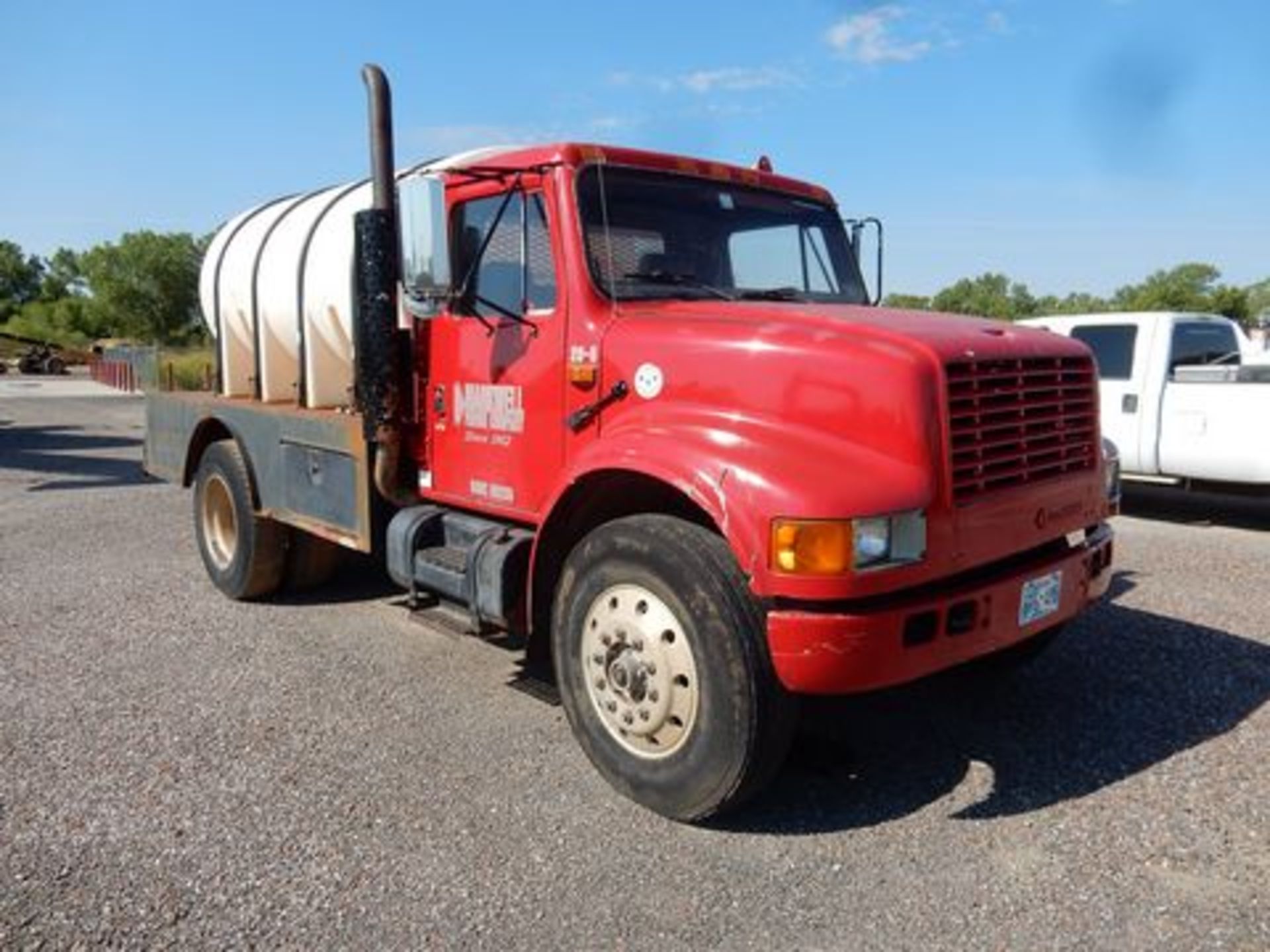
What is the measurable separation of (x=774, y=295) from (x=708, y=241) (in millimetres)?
385

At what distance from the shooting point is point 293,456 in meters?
6.06

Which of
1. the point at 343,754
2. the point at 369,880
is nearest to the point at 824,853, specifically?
the point at 369,880

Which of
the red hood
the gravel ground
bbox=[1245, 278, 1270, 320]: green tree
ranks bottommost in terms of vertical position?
the gravel ground

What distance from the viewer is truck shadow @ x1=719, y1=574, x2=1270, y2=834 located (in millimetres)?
3789

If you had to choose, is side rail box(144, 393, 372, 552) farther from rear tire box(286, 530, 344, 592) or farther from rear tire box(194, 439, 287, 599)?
rear tire box(286, 530, 344, 592)

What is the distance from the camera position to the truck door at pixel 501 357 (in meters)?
4.36

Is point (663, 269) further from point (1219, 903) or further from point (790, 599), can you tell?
point (1219, 903)

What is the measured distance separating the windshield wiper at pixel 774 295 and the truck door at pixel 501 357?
842 mm

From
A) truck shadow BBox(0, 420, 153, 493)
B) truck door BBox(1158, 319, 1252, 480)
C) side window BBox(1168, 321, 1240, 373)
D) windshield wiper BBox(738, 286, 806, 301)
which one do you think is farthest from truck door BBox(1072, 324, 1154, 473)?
truck shadow BBox(0, 420, 153, 493)

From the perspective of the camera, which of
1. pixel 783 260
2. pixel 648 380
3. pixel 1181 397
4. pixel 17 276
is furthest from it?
pixel 17 276

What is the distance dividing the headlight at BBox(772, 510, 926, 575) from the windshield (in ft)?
4.88

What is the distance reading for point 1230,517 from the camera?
33.2 feet

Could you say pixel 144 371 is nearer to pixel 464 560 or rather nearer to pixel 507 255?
pixel 464 560

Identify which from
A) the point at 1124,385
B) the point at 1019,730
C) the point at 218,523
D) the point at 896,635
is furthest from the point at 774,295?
the point at 1124,385
